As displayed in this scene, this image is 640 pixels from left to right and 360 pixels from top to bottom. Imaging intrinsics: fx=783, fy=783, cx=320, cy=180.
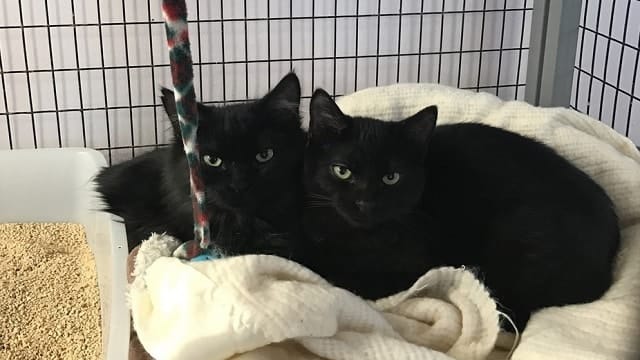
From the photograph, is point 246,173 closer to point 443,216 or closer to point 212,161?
point 212,161

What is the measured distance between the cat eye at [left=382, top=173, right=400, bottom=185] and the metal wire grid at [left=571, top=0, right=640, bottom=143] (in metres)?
0.94

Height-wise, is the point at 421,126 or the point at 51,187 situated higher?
the point at 421,126

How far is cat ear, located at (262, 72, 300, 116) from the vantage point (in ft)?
4.53

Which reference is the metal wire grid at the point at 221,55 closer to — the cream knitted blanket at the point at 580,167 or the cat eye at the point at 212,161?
the cream knitted blanket at the point at 580,167

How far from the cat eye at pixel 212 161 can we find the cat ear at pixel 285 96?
14 cm

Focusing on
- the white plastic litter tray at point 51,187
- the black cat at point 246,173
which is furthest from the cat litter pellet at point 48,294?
the black cat at point 246,173

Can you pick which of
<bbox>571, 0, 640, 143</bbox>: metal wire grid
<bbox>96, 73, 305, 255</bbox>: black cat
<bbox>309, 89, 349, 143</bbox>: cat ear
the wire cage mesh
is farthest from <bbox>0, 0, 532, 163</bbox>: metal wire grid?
<bbox>309, 89, 349, 143</bbox>: cat ear

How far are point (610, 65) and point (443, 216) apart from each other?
97 cm

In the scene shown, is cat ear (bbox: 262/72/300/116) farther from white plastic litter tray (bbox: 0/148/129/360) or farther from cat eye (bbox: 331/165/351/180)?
white plastic litter tray (bbox: 0/148/129/360)

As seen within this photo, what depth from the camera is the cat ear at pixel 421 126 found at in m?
1.36

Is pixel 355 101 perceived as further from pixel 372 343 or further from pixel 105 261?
pixel 372 343

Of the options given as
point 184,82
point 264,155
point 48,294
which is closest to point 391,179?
point 264,155

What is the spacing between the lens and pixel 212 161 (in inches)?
52.1

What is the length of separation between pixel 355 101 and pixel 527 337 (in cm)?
77
